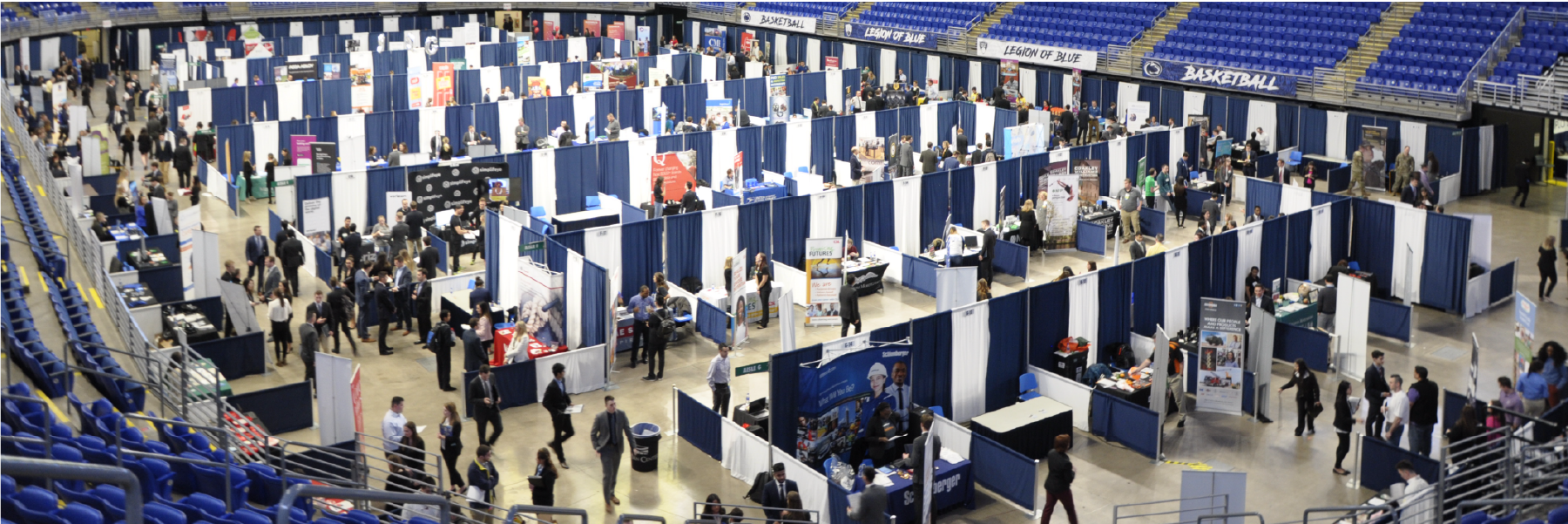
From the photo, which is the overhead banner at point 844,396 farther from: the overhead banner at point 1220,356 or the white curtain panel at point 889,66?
the white curtain panel at point 889,66

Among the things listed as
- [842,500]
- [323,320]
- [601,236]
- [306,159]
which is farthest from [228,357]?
[306,159]

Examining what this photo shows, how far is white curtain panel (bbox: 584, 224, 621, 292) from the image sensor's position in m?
20.7

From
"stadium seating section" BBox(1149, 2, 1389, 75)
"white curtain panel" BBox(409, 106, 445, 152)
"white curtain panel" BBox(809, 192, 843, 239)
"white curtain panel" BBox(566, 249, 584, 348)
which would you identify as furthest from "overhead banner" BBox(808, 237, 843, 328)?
"stadium seating section" BBox(1149, 2, 1389, 75)

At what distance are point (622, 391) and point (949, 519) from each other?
18.7ft

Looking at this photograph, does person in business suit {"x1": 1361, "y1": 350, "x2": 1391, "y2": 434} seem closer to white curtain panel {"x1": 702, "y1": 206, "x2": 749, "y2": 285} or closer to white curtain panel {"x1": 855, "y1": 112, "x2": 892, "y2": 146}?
white curtain panel {"x1": 702, "y1": 206, "x2": 749, "y2": 285}

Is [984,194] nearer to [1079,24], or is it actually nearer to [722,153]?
[722,153]

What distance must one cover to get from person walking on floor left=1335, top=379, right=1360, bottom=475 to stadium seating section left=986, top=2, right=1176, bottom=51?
81.6 feet

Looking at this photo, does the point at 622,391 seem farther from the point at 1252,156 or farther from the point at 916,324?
the point at 1252,156

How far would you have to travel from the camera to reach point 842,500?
13.8 meters

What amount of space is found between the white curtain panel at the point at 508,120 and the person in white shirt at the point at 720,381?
691 inches

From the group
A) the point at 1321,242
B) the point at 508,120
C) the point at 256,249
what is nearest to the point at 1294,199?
the point at 1321,242

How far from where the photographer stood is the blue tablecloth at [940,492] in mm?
14438

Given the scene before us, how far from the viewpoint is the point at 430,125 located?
31734 mm

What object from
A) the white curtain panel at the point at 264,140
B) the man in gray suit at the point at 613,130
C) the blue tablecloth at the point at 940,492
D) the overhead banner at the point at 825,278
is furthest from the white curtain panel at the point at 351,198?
the blue tablecloth at the point at 940,492
